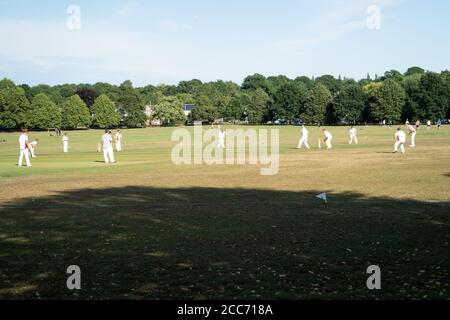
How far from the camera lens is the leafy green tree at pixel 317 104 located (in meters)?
143

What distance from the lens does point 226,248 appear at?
10977 millimetres

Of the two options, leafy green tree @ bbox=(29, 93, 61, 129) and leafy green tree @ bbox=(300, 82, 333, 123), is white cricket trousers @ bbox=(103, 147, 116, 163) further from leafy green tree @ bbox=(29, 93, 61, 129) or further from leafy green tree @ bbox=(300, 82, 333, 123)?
leafy green tree @ bbox=(300, 82, 333, 123)

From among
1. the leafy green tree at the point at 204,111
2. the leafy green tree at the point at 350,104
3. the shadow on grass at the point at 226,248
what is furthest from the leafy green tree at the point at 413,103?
the shadow on grass at the point at 226,248

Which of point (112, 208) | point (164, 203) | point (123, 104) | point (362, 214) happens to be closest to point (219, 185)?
point (164, 203)

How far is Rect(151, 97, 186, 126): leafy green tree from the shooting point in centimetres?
15438

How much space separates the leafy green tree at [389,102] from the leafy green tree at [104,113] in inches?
2700

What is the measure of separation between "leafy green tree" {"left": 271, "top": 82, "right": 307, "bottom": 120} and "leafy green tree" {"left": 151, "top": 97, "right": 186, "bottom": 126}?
90.6 feet

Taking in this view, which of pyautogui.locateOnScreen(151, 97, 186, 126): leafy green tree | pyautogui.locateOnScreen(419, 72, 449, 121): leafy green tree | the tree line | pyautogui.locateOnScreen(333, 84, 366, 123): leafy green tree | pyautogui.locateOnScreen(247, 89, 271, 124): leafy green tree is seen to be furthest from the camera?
pyautogui.locateOnScreen(247, 89, 271, 124): leafy green tree

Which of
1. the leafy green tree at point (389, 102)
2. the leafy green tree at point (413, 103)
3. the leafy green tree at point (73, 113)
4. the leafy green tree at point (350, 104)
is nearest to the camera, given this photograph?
the leafy green tree at point (413, 103)

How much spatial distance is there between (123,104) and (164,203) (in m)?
137

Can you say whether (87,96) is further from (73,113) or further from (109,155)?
(109,155)

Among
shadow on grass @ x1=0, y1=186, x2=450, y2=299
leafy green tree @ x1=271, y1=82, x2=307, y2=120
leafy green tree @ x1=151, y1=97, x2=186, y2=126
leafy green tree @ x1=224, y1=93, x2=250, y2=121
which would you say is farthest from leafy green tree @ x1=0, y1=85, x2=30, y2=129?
shadow on grass @ x1=0, y1=186, x2=450, y2=299

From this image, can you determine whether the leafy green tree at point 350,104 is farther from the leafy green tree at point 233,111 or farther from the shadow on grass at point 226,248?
the shadow on grass at point 226,248
